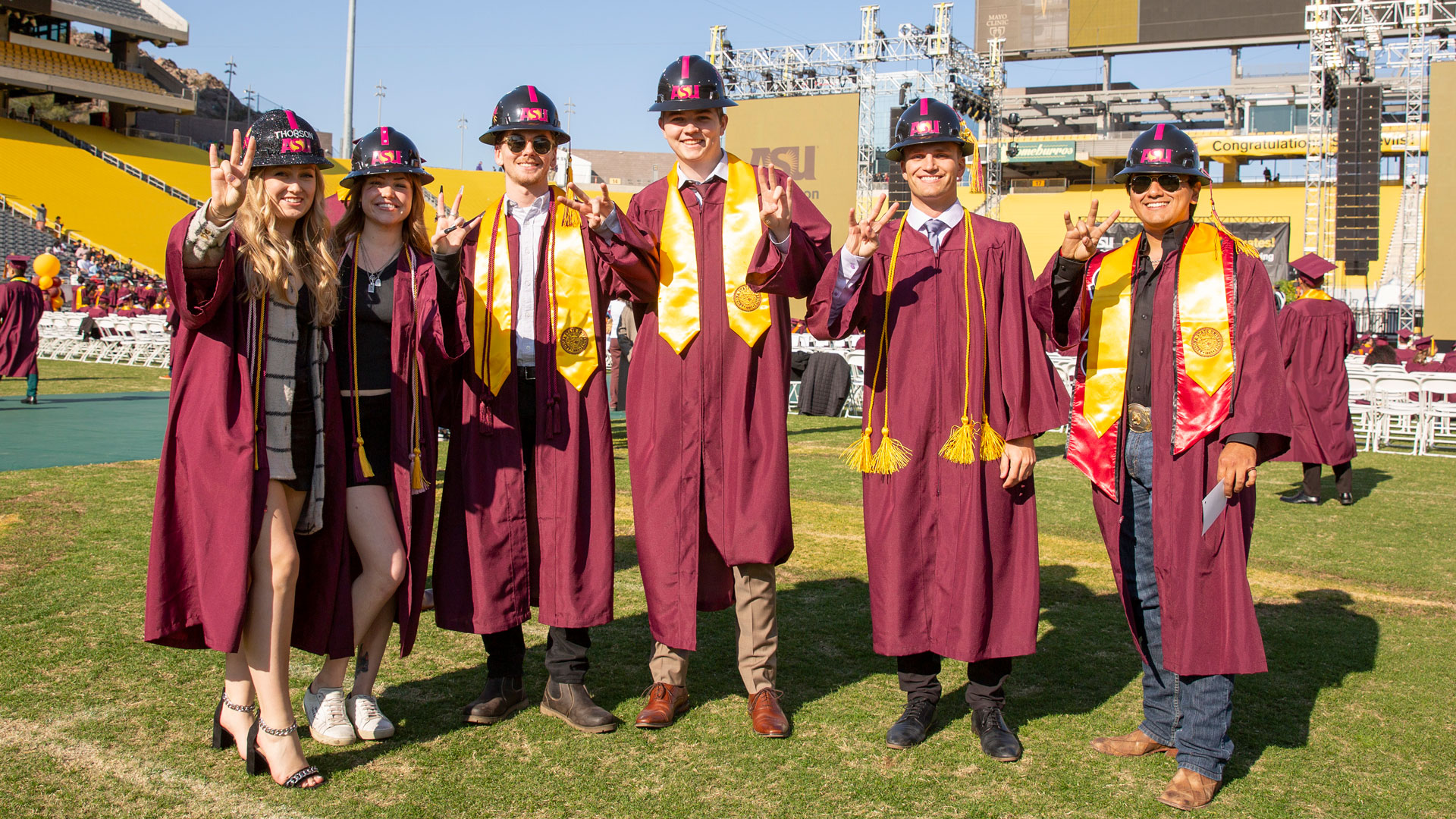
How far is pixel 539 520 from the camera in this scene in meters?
3.89

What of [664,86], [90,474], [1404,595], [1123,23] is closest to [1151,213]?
[664,86]

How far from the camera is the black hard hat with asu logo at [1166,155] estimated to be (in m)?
3.54

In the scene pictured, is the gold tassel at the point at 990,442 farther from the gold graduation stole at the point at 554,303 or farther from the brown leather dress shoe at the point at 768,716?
the gold graduation stole at the point at 554,303

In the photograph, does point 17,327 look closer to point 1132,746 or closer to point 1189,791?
point 1132,746

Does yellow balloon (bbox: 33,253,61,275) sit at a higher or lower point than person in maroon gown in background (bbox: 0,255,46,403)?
higher

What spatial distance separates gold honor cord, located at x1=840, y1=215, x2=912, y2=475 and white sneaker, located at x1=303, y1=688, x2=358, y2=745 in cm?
185

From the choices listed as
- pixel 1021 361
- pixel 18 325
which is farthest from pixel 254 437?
pixel 18 325

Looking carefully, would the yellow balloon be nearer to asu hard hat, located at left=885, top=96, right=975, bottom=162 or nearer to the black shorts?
the black shorts

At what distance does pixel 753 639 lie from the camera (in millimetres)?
3943

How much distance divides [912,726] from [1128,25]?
38754 millimetres

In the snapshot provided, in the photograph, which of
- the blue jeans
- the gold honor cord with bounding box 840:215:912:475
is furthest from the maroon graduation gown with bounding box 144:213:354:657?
the blue jeans

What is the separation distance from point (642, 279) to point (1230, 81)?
39.8 metres

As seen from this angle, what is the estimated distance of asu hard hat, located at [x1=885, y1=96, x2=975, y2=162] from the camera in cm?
366

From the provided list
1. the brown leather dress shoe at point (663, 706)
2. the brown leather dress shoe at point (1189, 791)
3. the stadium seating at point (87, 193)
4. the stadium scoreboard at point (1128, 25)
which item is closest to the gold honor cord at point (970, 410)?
the brown leather dress shoe at point (1189, 791)
